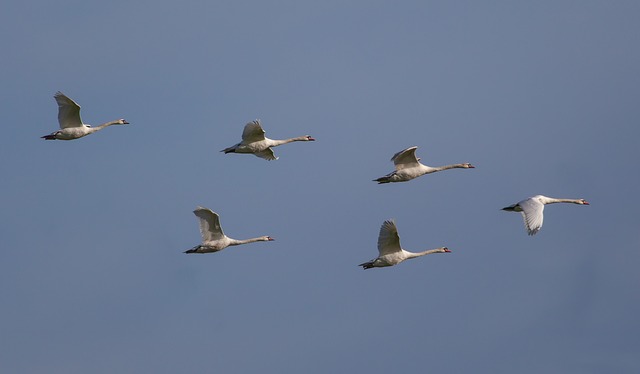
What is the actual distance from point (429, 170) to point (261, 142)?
7983mm

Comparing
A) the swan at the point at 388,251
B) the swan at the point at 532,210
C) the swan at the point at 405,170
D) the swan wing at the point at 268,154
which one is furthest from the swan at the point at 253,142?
the swan at the point at 532,210

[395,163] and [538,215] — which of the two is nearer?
[538,215]

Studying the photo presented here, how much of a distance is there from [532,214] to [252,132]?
14496 millimetres

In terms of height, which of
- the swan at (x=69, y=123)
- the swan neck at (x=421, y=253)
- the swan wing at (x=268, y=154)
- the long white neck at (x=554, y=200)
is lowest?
the swan neck at (x=421, y=253)

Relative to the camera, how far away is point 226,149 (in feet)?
249

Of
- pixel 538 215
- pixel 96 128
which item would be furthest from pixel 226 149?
pixel 538 215

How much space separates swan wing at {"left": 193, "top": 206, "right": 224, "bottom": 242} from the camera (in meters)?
71.8

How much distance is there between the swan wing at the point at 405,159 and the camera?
72250mm

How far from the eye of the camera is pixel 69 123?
7625 centimetres

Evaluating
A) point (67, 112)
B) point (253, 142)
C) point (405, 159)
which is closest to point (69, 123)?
point (67, 112)

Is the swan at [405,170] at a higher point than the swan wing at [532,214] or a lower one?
higher

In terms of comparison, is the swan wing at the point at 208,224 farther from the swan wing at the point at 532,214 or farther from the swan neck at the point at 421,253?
the swan wing at the point at 532,214

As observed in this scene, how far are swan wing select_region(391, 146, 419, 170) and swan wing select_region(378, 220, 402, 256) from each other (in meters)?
3.68

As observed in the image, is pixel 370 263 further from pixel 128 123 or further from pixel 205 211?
pixel 128 123
